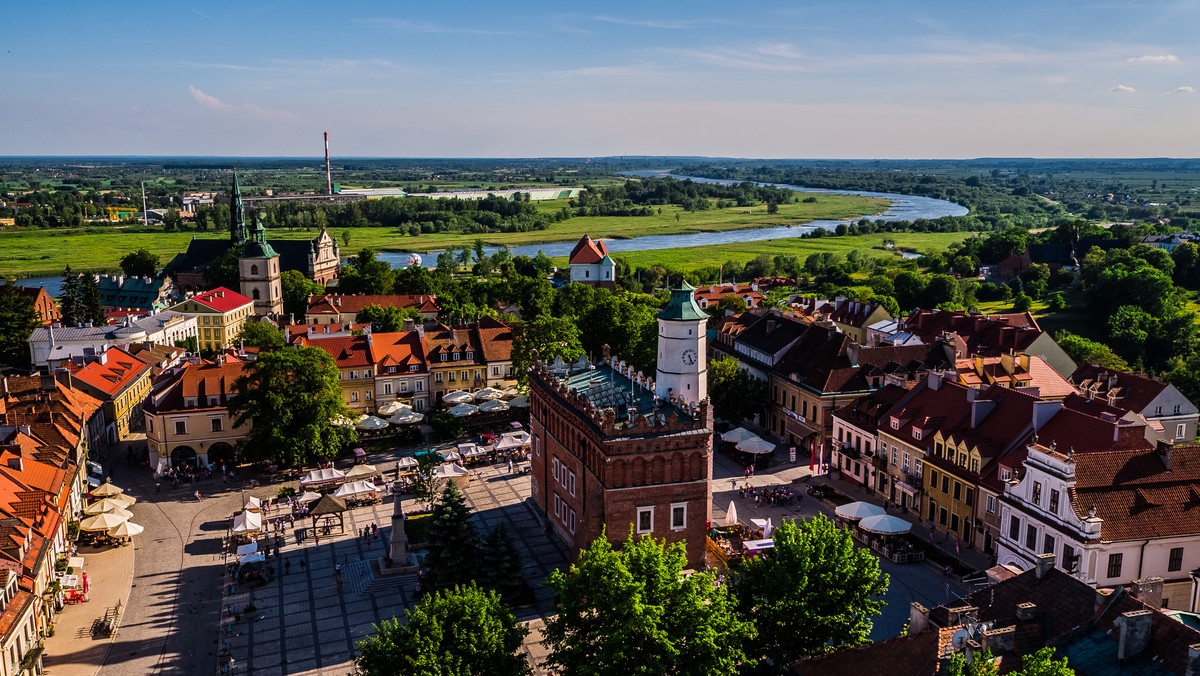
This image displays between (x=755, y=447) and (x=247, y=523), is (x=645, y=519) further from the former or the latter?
(x=247, y=523)

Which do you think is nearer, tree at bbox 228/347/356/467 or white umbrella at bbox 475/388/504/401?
tree at bbox 228/347/356/467

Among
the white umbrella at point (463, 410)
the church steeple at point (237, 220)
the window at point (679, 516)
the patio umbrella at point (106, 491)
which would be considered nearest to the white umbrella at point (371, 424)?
the white umbrella at point (463, 410)

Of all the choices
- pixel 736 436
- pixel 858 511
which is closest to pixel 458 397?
pixel 736 436

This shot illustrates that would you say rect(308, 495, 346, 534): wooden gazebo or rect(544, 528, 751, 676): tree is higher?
rect(544, 528, 751, 676): tree

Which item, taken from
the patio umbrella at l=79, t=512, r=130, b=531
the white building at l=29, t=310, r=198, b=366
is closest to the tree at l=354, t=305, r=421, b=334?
the white building at l=29, t=310, r=198, b=366

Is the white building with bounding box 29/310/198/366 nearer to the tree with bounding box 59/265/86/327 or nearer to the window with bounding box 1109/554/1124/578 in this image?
the tree with bounding box 59/265/86/327

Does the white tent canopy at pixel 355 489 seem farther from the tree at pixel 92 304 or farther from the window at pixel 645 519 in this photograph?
the tree at pixel 92 304

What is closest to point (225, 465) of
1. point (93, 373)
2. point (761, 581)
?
point (93, 373)
